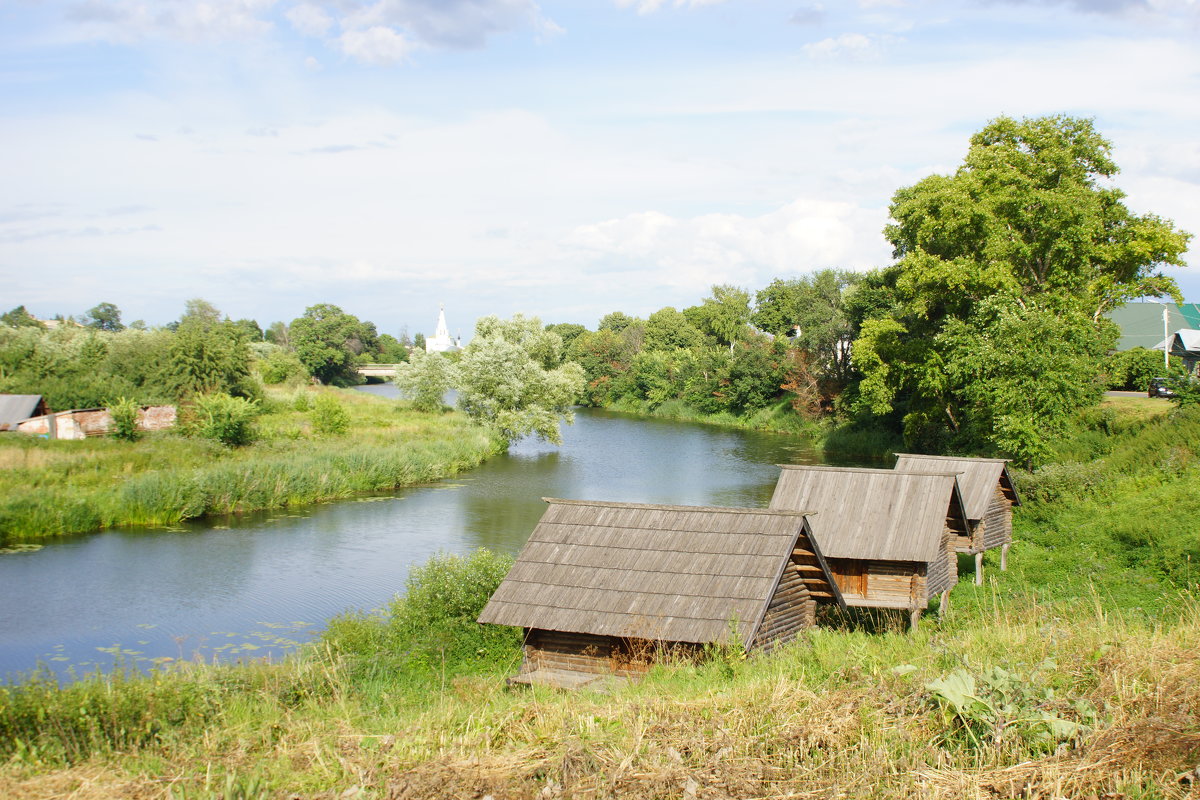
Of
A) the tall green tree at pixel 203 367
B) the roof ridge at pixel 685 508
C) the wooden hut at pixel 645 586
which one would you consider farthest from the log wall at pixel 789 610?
the tall green tree at pixel 203 367

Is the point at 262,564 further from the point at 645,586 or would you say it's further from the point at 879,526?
the point at 879,526

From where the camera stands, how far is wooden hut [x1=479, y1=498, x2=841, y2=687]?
11.2 meters

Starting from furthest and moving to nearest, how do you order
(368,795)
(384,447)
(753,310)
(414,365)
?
(753,310), (414,365), (384,447), (368,795)

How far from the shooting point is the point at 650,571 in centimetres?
1195

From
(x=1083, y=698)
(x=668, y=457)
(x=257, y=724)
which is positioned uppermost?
A: (x=1083, y=698)

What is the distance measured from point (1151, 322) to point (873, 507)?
41.8 metres

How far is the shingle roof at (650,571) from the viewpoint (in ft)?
36.7

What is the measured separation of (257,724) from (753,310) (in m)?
79.8

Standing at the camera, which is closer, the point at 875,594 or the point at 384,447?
the point at 875,594

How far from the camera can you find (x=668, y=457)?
44250 millimetres

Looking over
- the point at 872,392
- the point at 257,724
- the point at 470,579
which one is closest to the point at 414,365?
the point at 872,392

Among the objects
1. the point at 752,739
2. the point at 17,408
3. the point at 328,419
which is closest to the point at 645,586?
the point at 752,739

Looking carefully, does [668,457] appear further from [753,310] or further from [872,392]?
[753,310]

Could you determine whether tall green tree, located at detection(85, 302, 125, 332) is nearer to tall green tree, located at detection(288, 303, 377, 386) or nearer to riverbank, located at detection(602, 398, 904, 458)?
tall green tree, located at detection(288, 303, 377, 386)
